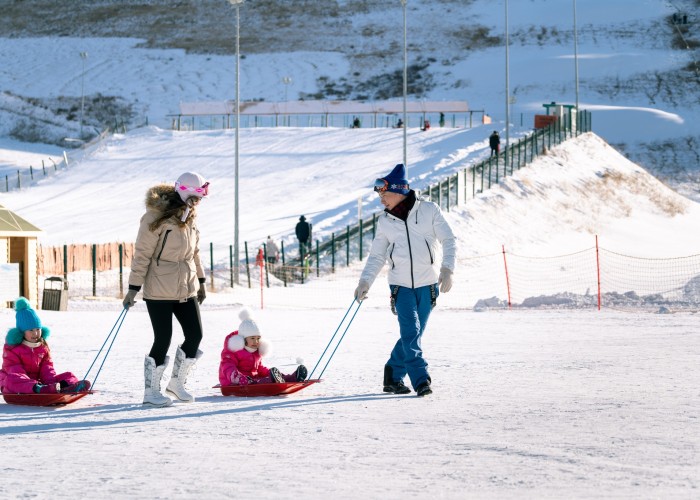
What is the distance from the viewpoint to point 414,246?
28.9 feet

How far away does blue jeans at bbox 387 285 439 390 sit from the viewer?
8.75m

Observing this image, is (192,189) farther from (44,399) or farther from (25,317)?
(44,399)

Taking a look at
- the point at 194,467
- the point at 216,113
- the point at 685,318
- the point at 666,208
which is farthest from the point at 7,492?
the point at 216,113

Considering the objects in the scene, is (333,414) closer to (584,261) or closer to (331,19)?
(584,261)

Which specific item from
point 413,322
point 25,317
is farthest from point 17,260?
point 413,322

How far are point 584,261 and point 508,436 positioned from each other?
28968 mm

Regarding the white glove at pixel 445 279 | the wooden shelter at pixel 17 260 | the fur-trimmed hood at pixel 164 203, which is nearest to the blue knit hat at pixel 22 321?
the fur-trimmed hood at pixel 164 203

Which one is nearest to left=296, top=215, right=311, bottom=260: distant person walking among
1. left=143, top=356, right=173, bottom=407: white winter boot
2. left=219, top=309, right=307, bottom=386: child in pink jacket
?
→ left=219, top=309, right=307, bottom=386: child in pink jacket

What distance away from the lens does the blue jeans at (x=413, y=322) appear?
344 inches

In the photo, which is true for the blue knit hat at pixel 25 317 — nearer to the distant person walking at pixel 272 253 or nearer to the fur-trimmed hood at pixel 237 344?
the fur-trimmed hood at pixel 237 344

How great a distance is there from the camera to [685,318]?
17406mm

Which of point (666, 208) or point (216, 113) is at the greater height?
point (216, 113)

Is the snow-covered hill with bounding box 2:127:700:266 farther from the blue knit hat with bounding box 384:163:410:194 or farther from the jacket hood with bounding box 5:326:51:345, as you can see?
the jacket hood with bounding box 5:326:51:345

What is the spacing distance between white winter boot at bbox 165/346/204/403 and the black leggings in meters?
0.04
